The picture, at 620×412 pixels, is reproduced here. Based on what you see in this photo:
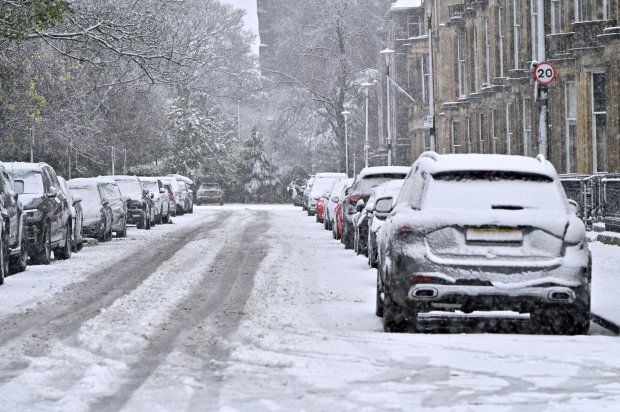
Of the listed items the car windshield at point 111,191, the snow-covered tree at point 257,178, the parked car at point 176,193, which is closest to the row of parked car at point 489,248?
the car windshield at point 111,191

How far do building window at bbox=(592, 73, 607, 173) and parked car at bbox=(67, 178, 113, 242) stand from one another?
39.9 feet

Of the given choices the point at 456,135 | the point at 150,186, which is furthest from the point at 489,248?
the point at 456,135

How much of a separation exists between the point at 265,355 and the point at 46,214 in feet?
43.3

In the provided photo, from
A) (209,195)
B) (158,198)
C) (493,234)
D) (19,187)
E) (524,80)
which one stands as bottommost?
(209,195)

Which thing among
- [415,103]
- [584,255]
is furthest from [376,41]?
[584,255]

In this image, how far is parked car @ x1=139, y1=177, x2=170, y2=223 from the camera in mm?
45625

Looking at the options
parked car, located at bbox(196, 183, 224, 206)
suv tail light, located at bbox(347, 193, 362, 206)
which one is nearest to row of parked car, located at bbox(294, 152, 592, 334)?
suv tail light, located at bbox(347, 193, 362, 206)

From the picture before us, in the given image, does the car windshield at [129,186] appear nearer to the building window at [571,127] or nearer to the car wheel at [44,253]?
the building window at [571,127]

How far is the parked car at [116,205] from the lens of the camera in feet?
112

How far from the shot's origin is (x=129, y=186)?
41.7 meters

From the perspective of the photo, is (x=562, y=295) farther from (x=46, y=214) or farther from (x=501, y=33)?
(x=501, y=33)

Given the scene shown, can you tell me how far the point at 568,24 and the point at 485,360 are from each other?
27.3m

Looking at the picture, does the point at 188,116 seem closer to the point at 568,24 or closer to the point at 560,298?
the point at 568,24

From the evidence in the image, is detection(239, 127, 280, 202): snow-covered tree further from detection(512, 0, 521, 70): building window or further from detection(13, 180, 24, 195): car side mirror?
detection(13, 180, 24, 195): car side mirror
